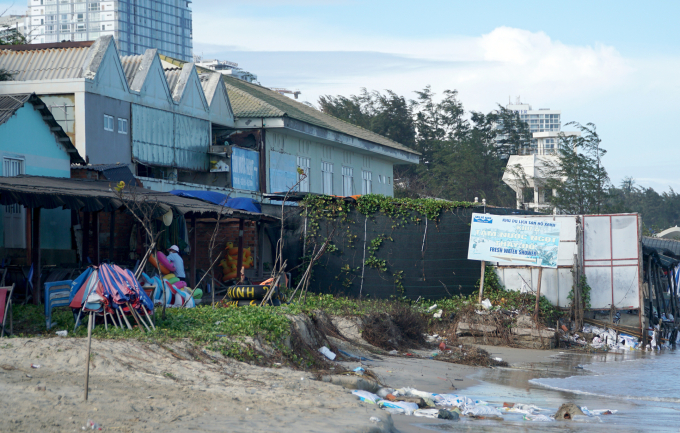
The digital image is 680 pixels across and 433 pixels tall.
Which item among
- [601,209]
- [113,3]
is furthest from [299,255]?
[113,3]

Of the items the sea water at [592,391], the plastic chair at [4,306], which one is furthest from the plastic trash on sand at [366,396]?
the plastic chair at [4,306]

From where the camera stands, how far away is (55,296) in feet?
34.3

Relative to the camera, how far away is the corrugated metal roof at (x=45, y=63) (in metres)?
19.8

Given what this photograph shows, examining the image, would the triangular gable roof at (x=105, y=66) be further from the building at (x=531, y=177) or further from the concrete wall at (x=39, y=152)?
the building at (x=531, y=177)

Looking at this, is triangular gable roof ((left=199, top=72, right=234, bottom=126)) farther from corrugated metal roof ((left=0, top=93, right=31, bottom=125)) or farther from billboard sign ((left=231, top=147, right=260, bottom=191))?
corrugated metal roof ((left=0, top=93, right=31, bottom=125))

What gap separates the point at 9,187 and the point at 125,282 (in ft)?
10.5

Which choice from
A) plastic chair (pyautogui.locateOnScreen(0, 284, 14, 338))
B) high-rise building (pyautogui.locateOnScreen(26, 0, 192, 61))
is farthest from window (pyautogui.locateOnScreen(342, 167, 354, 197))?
high-rise building (pyautogui.locateOnScreen(26, 0, 192, 61))

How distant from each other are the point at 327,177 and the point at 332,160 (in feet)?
3.22

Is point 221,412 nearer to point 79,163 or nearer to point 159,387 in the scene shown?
point 159,387

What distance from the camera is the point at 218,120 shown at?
2567cm

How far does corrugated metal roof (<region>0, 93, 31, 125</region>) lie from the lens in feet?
52.0

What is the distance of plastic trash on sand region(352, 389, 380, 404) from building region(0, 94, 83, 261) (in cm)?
1028

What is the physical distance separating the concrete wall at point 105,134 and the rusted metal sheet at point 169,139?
40cm

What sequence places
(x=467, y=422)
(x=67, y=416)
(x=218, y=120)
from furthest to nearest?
(x=218, y=120) < (x=467, y=422) < (x=67, y=416)
